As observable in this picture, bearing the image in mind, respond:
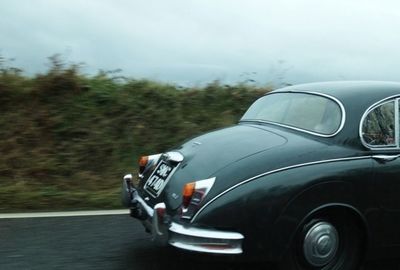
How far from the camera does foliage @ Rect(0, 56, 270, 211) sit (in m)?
6.82

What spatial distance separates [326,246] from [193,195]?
1062 mm

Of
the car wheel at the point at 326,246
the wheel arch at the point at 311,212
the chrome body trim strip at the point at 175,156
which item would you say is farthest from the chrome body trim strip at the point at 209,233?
the chrome body trim strip at the point at 175,156

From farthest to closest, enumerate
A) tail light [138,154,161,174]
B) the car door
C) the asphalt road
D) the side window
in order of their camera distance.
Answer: tail light [138,154,161,174] → the asphalt road → the side window → the car door

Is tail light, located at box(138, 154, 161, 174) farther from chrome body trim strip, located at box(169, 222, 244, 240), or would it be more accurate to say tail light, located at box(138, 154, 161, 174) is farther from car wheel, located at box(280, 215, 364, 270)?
car wheel, located at box(280, 215, 364, 270)

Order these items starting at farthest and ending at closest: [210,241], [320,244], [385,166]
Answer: [385,166] → [320,244] → [210,241]

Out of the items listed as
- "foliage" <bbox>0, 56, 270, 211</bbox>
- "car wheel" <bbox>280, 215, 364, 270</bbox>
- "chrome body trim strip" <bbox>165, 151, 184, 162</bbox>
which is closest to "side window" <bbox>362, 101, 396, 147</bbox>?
"car wheel" <bbox>280, 215, 364, 270</bbox>

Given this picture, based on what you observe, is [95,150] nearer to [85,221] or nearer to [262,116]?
[85,221]

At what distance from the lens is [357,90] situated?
14.6 ft

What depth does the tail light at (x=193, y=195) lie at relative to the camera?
12.3 ft

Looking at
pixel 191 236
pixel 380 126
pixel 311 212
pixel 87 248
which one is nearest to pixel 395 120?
pixel 380 126

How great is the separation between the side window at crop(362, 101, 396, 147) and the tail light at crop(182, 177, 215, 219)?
130 cm

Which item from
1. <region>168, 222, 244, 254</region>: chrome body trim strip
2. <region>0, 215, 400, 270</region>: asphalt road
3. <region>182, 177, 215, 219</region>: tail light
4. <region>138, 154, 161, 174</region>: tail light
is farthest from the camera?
<region>138, 154, 161, 174</region>: tail light

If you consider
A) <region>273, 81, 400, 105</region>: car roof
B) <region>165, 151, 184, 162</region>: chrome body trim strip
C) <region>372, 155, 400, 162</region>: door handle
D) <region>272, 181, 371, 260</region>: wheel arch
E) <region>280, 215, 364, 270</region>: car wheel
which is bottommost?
<region>280, 215, 364, 270</region>: car wheel

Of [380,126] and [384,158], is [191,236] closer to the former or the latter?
[384,158]
